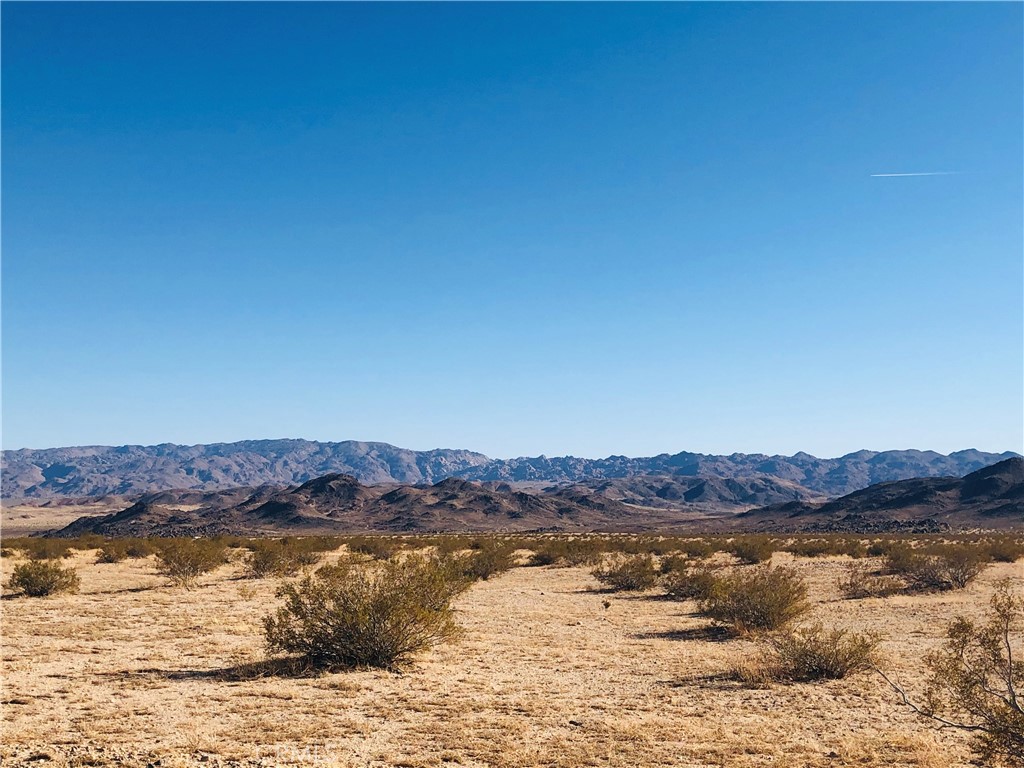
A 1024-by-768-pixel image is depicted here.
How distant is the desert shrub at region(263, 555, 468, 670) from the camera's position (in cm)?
1358

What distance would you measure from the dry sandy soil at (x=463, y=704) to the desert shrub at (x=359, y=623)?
0.68m

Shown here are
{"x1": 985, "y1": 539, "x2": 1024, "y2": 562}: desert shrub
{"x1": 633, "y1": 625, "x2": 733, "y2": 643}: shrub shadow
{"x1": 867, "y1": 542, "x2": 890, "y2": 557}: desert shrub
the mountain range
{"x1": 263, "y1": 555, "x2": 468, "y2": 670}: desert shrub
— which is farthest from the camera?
the mountain range

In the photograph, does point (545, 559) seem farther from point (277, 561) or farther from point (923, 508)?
point (923, 508)

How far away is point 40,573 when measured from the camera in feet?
77.9

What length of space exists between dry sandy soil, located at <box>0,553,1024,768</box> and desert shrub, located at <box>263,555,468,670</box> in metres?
0.68

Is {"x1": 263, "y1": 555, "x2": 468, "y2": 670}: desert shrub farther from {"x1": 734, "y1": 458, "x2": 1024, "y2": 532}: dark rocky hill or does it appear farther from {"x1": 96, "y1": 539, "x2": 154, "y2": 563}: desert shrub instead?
{"x1": 734, "y1": 458, "x2": 1024, "y2": 532}: dark rocky hill

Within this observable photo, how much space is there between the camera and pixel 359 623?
13445 mm

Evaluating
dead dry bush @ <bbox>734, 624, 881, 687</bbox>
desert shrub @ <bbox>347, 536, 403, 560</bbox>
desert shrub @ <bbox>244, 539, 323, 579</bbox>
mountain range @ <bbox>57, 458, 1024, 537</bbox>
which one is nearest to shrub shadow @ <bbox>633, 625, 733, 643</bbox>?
dead dry bush @ <bbox>734, 624, 881, 687</bbox>

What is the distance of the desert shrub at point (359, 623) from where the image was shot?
13.6 m

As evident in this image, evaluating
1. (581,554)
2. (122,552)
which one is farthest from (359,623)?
(122,552)

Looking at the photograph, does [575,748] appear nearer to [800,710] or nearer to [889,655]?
[800,710]

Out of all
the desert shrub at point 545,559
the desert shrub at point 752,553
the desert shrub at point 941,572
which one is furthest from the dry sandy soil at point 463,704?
the desert shrub at point 545,559

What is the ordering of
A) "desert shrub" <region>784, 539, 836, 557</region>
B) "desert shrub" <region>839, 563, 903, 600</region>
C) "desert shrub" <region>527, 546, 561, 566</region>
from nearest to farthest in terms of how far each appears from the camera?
"desert shrub" <region>839, 563, 903, 600</region>, "desert shrub" <region>527, 546, 561, 566</region>, "desert shrub" <region>784, 539, 836, 557</region>

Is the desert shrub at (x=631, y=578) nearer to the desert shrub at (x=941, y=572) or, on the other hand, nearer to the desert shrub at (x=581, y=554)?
the desert shrub at (x=581, y=554)
